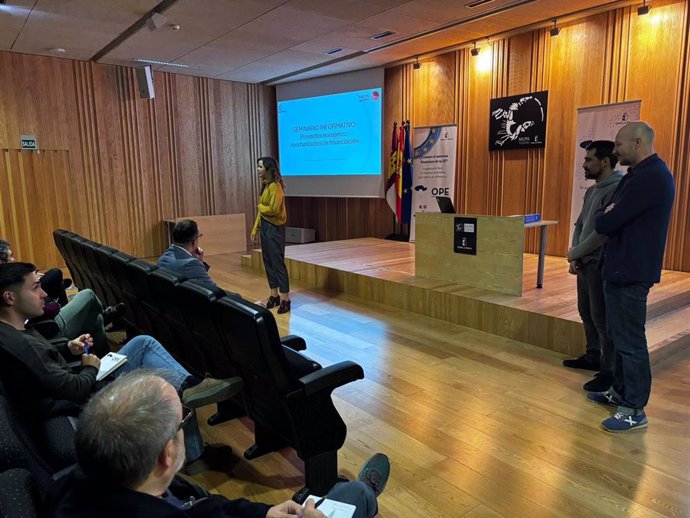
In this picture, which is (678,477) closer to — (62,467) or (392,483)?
(392,483)

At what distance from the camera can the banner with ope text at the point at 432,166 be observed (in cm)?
740

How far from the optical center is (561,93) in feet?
20.2

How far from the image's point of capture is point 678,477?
2309 millimetres

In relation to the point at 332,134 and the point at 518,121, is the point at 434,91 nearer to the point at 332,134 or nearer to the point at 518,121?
the point at 518,121

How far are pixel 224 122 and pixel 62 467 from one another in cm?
838

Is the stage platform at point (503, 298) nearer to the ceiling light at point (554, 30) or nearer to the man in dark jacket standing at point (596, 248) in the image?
the man in dark jacket standing at point (596, 248)

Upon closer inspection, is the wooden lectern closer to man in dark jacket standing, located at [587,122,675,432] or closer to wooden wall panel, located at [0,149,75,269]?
man in dark jacket standing, located at [587,122,675,432]

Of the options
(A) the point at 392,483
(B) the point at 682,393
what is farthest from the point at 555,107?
(A) the point at 392,483

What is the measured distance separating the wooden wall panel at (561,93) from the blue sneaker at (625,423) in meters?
3.44

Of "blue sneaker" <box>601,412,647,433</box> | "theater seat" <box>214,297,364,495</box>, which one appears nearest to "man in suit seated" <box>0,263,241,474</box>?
"theater seat" <box>214,297,364,495</box>

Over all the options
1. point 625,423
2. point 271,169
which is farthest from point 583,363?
point 271,169

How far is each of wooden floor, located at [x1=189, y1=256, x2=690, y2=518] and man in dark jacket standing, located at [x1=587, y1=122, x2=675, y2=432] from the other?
302 millimetres

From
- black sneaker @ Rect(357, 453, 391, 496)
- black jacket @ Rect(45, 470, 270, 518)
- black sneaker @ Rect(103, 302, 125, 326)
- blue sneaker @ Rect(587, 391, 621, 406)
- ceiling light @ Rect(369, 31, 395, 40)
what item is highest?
ceiling light @ Rect(369, 31, 395, 40)

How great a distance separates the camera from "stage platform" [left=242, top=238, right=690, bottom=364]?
3.92 m
